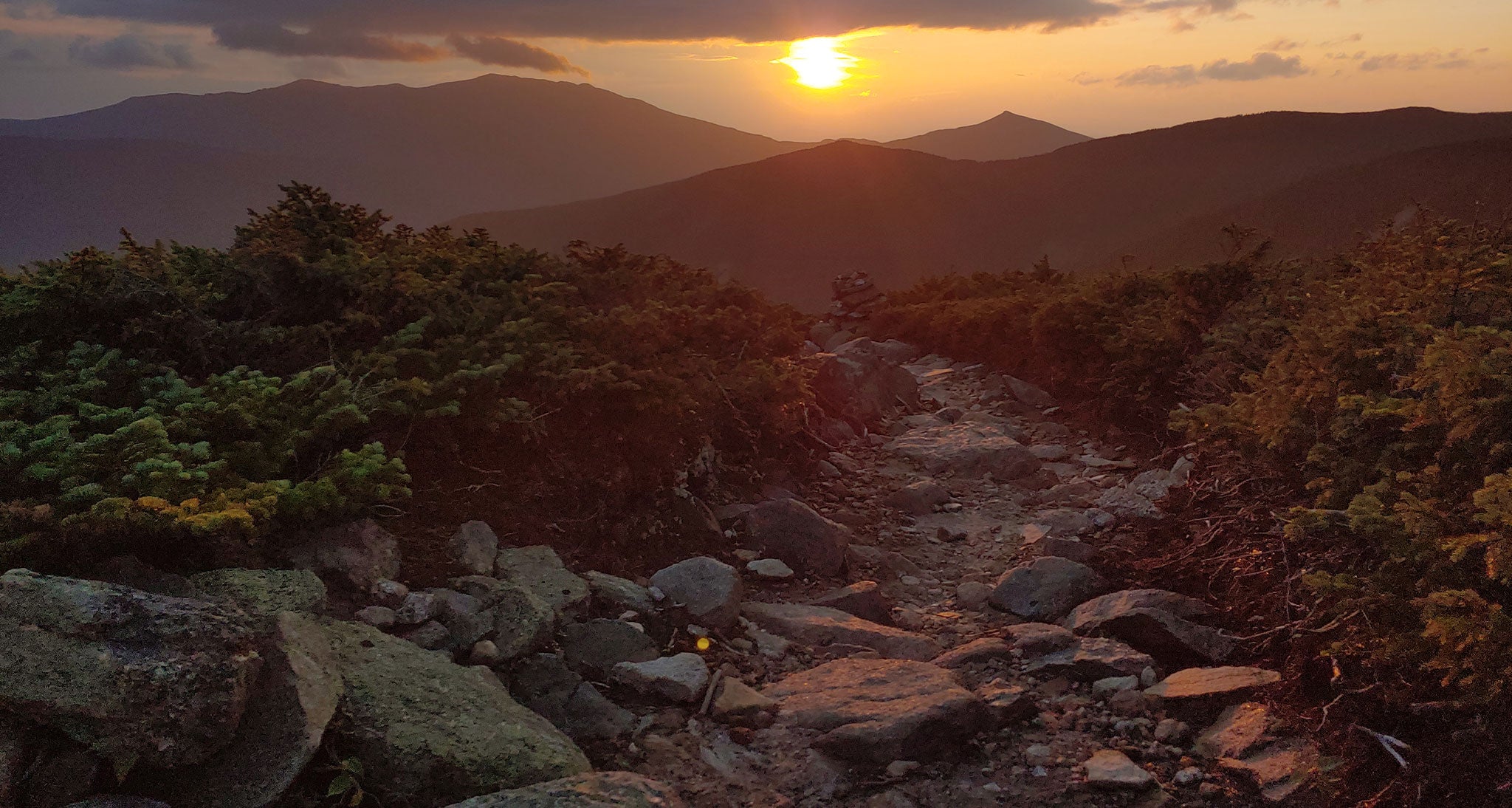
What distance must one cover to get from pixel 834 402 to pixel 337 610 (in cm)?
843

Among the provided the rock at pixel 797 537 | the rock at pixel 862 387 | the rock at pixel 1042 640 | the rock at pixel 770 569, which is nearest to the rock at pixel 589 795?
the rock at pixel 1042 640

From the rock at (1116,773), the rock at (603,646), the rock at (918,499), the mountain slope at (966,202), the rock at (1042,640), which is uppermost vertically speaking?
the mountain slope at (966,202)

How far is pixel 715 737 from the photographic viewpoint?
13.7 feet

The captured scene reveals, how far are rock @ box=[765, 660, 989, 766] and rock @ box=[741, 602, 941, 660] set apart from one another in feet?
1.60

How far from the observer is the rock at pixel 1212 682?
437 centimetres

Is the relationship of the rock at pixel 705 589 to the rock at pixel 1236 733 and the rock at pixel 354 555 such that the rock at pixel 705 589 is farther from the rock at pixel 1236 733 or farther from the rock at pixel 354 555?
the rock at pixel 1236 733

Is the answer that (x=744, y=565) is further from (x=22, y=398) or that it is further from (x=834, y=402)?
(x=834, y=402)

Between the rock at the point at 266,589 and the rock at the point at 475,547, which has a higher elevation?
the rock at the point at 266,589

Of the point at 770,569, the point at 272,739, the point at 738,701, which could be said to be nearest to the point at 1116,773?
the point at 738,701

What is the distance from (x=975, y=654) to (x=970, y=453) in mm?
5326

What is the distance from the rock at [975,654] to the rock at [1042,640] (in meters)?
0.09

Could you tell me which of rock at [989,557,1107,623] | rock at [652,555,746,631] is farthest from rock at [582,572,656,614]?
rock at [989,557,1107,623]

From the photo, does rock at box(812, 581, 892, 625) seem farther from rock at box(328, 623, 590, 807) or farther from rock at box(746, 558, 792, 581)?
rock at box(328, 623, 590, 807)

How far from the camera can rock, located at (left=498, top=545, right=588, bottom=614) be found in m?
4.87
